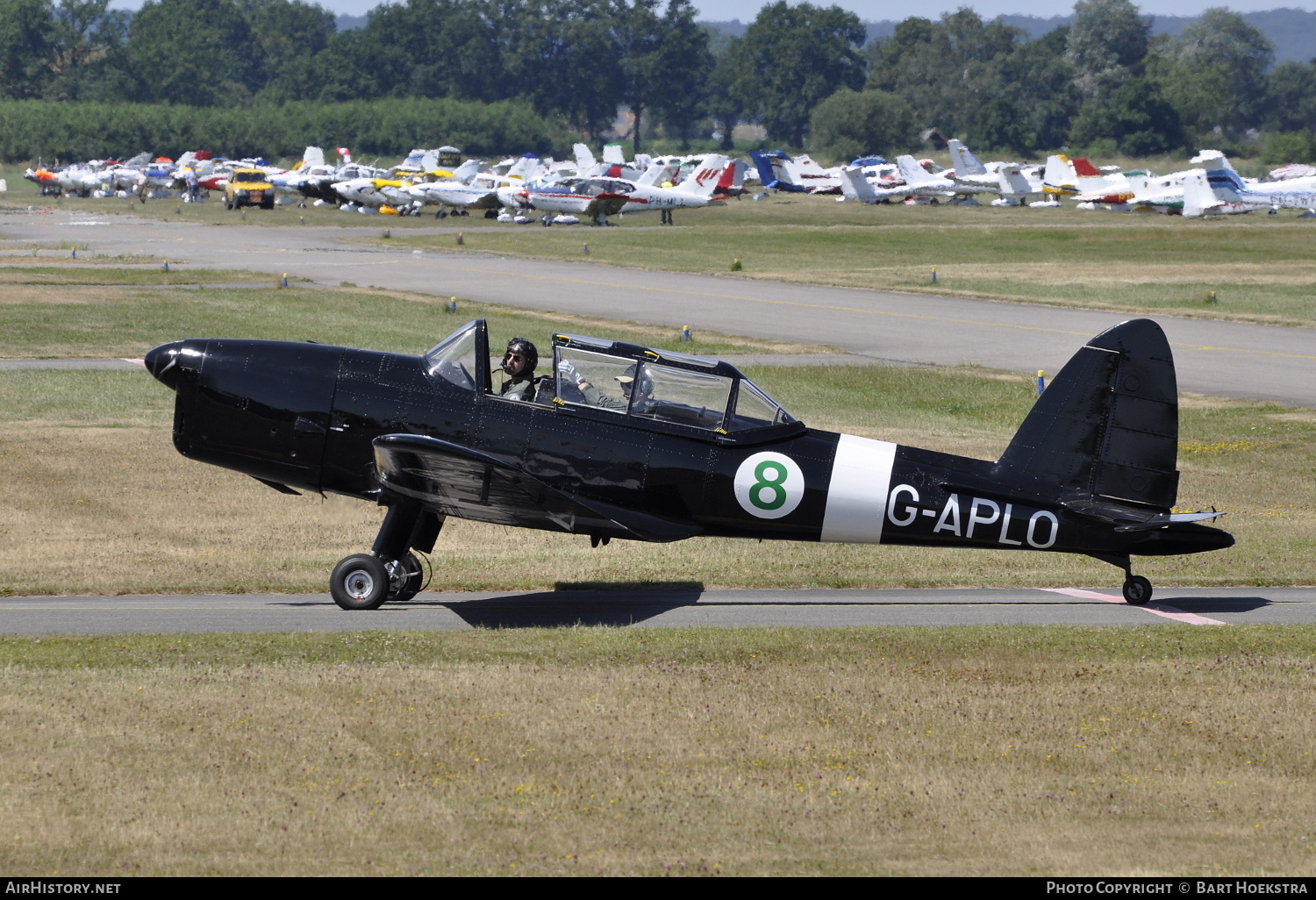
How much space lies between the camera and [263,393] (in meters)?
13.5

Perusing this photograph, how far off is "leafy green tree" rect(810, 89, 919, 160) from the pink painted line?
571 ft

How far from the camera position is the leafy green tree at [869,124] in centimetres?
18512

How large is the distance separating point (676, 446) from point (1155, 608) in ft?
17.0

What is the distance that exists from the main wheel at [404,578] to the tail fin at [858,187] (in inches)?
3980

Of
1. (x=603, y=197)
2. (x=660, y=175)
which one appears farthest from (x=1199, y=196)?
(x=603, y=197)

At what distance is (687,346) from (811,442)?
20768 mm

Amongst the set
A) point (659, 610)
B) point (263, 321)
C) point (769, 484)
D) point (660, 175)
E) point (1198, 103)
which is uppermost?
point (1198, 103)

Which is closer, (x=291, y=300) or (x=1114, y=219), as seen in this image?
(x=291, y=300)

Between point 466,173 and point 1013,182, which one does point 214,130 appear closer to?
point 466,173

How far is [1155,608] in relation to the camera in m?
14.2

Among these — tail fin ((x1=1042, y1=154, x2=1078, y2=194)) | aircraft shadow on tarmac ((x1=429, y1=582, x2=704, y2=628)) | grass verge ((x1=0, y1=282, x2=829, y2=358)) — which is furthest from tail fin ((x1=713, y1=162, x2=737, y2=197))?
aircraft shadow on tarmac ((x1=429, y1=582, x2=704, y2=628))

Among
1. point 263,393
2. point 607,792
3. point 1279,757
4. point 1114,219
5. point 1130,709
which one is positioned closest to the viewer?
point 607,792

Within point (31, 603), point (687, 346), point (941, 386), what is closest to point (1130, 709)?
point (31, 603)
